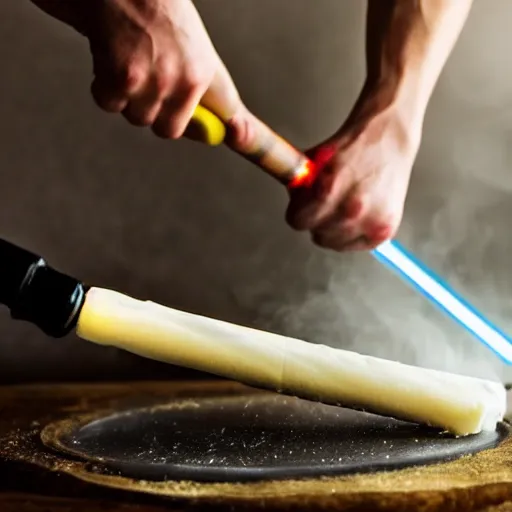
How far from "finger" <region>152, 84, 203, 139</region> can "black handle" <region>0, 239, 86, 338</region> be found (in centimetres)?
26

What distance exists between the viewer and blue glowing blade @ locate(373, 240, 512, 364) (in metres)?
1.05

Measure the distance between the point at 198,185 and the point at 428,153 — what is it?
35cm

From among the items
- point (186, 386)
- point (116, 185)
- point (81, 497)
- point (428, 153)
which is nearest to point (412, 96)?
point (428, 153)

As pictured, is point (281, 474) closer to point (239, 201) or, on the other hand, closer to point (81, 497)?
point (81, 497)

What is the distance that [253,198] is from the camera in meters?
1.04

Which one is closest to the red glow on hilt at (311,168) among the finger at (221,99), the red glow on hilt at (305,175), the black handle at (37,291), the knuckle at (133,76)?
the red glow on hilt at (305,175)

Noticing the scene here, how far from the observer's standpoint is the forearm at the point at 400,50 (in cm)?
102

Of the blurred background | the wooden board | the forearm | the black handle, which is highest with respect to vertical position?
the forearm

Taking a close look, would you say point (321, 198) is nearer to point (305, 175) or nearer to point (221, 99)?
point (305, 175)

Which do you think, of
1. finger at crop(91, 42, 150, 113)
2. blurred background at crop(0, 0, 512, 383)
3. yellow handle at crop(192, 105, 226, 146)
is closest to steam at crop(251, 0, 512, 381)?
blurred background at crop(0, 0, 512, 383)

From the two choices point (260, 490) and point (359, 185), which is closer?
point (260, 490)

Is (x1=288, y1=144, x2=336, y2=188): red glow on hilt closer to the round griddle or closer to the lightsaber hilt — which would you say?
the lightsaber hilt

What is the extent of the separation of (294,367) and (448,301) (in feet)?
1.30

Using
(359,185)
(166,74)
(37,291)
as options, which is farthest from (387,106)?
(37,291)
